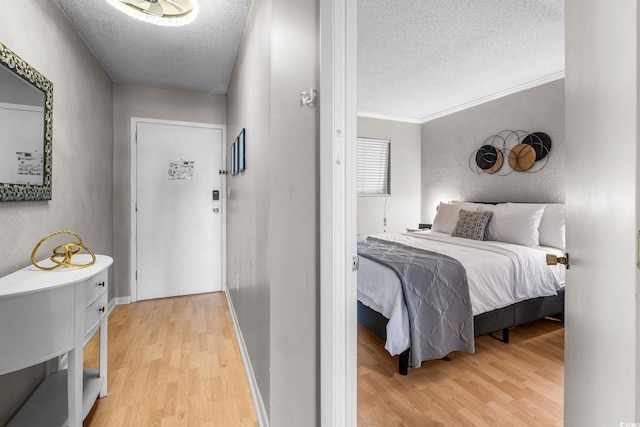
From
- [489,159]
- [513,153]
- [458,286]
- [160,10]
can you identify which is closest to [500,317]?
[458,286]

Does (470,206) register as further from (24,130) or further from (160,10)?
A: (24,130)

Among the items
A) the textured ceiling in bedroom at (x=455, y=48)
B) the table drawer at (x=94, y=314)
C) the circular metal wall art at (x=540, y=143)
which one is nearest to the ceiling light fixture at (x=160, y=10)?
the textured ceiling in bedroom at (x=455, y=48)

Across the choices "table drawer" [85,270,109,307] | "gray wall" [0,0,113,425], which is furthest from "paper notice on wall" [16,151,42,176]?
"table drawer" [85,270,109,307]

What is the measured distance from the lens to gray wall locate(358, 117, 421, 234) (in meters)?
4.80

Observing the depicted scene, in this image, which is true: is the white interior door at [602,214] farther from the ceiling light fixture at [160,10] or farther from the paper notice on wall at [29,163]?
the paper notice on wall at [29,163]

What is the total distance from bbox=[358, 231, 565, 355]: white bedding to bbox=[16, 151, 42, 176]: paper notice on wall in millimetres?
2126

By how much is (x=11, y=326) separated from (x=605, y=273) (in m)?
1.76

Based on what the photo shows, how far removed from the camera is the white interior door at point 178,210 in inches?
132

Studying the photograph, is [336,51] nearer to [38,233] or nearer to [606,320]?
[606,320]

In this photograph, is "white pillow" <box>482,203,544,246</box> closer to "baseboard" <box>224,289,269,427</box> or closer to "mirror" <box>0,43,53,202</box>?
"baseboard" <box>224,289,269,427</box>

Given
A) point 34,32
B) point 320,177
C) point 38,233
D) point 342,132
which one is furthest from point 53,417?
point 34,32

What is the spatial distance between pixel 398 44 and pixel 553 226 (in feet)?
7.40

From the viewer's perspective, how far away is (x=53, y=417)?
4.80 feet

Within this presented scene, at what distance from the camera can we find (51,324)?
1.21 m
